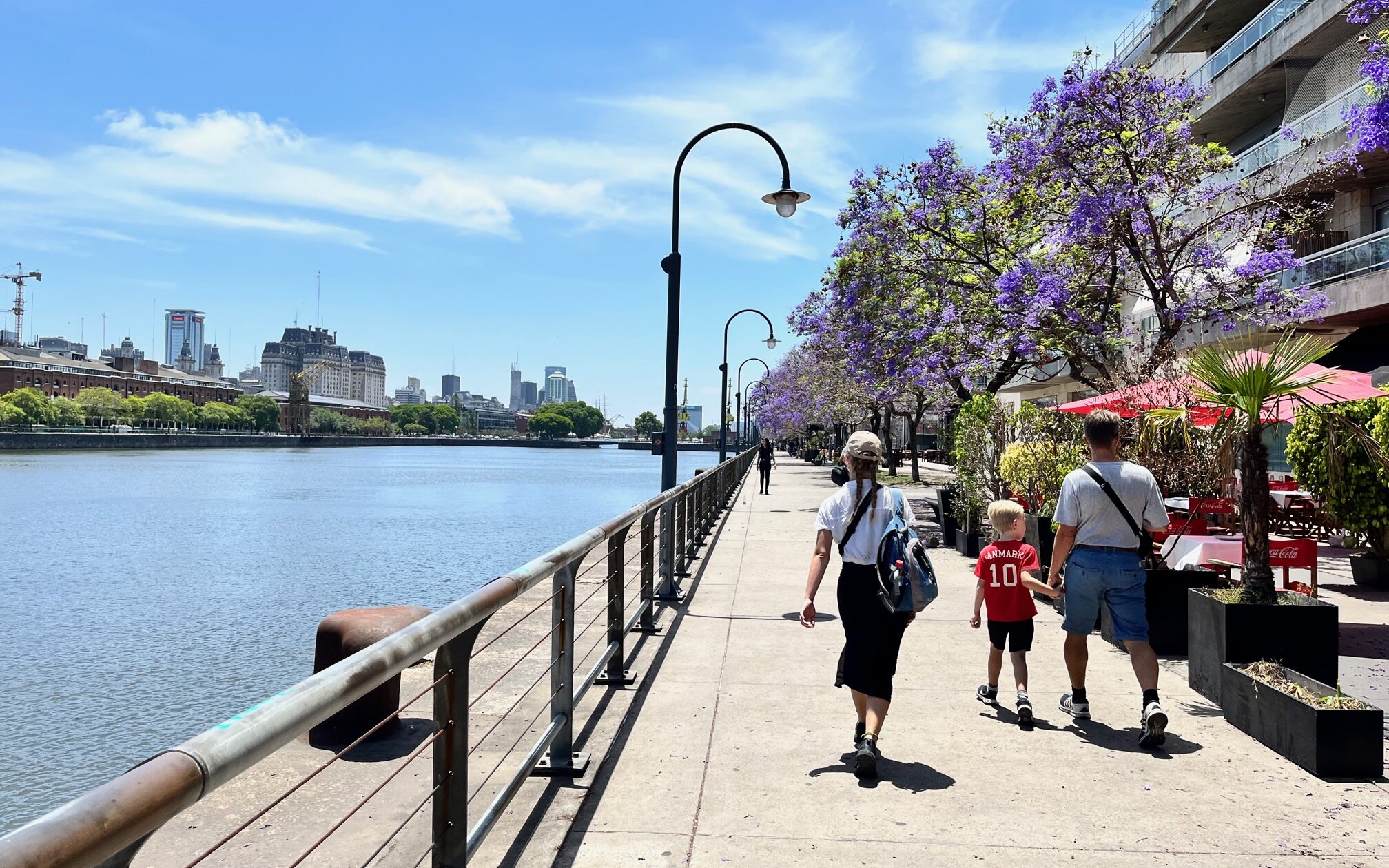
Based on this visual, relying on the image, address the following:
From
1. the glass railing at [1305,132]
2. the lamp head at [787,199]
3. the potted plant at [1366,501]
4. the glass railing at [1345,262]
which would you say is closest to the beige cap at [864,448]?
the potted plant at [1366,501]

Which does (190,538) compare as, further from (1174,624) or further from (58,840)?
(58,840)

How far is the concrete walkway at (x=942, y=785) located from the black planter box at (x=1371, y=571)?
19.3ft

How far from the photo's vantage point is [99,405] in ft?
532

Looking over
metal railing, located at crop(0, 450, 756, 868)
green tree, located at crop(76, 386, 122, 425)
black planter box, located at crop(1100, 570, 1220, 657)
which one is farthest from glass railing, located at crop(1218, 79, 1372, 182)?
green tree, located at crop(76, 386, 122, 425)

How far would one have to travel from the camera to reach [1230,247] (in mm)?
17688

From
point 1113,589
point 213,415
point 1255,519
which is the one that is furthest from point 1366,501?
point 213,415

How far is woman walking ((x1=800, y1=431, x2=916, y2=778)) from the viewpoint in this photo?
201 inches

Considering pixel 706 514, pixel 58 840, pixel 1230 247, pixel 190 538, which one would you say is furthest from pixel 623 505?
pixel 58 840

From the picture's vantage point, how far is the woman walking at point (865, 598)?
5.10 m

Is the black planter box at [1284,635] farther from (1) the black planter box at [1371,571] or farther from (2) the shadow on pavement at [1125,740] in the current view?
(1) the black planter box at [1371,571]

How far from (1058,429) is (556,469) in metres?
94.6

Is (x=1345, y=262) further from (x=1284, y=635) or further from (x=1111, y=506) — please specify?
(x=1111, y=506)

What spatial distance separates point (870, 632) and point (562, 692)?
156cm

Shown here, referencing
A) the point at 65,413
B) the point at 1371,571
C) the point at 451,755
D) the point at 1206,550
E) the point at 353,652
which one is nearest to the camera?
the point at 451,755
